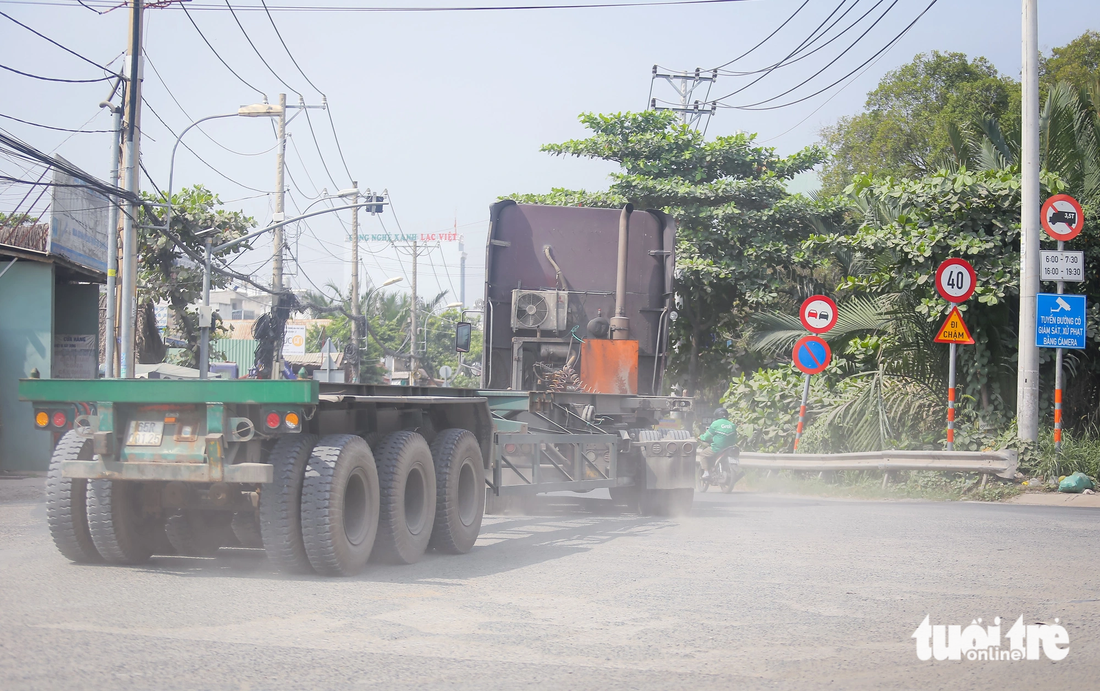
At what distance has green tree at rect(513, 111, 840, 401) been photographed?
2336cm

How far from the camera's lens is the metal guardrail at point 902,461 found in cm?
1372

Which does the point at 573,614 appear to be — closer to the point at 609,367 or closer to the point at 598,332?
the point at 609,367

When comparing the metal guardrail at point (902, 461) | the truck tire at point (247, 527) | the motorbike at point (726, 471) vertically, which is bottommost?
the motorbike at point (726, 471)

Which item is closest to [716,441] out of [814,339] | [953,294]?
[814,339]

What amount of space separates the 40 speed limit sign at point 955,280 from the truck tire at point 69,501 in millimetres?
11264

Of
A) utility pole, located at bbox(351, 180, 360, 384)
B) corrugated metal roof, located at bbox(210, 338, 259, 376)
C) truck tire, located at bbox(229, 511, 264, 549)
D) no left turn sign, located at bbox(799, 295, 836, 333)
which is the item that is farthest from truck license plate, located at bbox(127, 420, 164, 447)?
corrugated metal roof, located at bbox(210, 338, 259, 376)

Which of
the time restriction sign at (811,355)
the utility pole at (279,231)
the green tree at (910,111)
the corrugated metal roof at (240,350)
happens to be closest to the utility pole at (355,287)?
the utility pole at (279,231)

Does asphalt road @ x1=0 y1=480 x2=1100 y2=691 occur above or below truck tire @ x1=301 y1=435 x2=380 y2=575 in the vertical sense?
below

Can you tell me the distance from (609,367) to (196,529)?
6032mm

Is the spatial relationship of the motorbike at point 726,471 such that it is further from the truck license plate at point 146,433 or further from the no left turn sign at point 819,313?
the truck license plate at point 146,433

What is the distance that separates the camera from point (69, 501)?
7.14m

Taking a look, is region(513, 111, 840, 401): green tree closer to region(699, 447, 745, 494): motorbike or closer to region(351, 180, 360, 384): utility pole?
region(699, 447, 745, 494): motorbike

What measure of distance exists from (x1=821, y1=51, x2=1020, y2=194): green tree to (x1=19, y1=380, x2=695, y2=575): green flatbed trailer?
2536 centimetres

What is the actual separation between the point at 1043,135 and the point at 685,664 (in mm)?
14355
